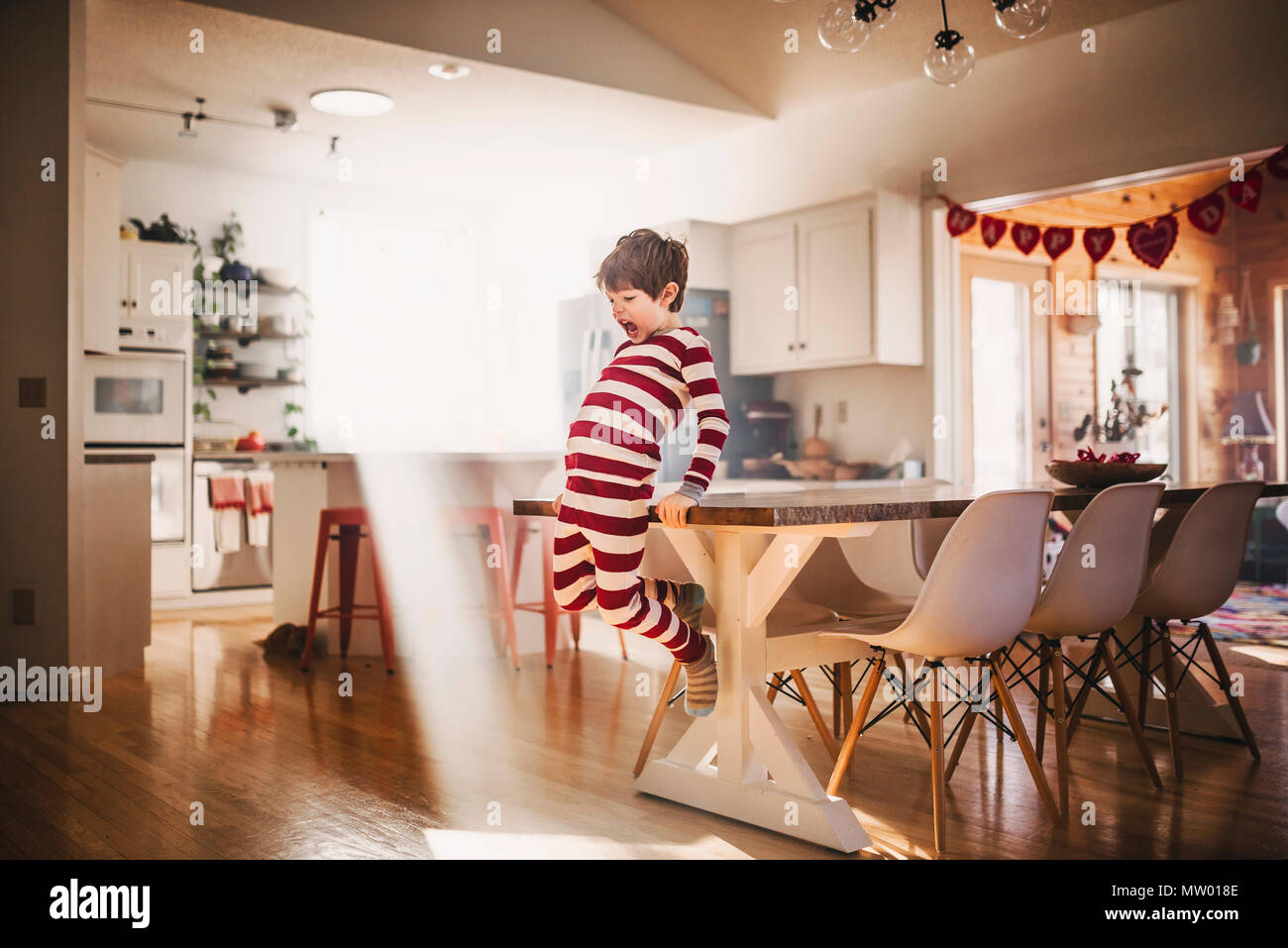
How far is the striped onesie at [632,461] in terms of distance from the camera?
7.75 feet

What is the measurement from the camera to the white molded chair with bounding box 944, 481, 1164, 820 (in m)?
2.61

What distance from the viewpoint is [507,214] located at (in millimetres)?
8102

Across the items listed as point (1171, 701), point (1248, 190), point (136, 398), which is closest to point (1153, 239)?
point (1248, 190)

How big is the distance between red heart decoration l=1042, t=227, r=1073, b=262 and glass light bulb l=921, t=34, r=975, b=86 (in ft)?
7.29

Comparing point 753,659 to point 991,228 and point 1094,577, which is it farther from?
point 991,228

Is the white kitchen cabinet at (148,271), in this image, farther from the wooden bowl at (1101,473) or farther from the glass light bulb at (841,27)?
the wooden bowl at (1101,473)

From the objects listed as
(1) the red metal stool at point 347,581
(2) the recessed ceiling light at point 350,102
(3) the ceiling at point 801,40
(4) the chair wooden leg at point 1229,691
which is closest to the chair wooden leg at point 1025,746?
(4) the chair wooden leg at point 1229,691

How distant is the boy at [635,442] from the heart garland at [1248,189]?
291 centimetres

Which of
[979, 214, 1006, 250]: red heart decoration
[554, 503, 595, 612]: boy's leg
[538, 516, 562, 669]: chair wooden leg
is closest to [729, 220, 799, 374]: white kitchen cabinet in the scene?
[979, 214, 1006, 250]: red heart decoration

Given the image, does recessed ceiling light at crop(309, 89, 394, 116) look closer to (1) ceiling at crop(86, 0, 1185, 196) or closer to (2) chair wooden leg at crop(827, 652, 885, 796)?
(1) ceiling at crop(86, 0, 1185, 196)

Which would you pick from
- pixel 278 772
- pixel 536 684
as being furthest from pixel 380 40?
pixel 278 772

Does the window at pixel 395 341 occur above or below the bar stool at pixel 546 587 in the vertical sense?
above

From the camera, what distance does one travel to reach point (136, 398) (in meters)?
6.16

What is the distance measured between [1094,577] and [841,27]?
1.60 meters
